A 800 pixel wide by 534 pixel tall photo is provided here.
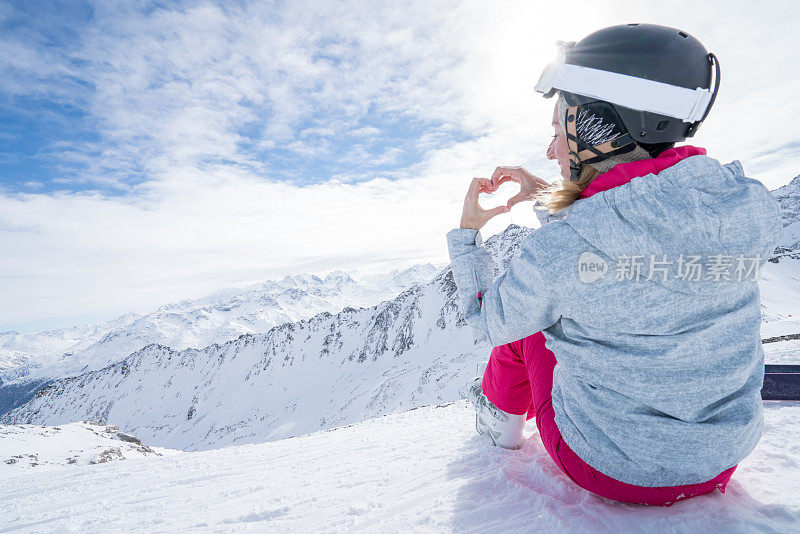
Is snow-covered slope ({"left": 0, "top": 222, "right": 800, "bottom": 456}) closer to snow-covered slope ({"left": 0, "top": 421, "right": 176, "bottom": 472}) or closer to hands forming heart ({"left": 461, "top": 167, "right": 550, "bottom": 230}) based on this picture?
snow-covered slope ({"left": 0, "top": 421, "right": 176, "bottom": 472})

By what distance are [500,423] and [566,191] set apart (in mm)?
2072

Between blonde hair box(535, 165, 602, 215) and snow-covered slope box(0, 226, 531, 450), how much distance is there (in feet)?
169

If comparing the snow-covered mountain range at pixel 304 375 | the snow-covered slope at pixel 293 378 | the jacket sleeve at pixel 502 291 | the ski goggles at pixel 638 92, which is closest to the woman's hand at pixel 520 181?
the jacket sleeve at pixel 502 291

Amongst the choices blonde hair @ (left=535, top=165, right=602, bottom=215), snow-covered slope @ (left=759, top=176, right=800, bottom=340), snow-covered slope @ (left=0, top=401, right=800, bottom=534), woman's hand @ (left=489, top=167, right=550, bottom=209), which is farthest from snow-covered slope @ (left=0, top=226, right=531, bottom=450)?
blonde hair @ (left=535, top=165, right=602, bottom=215)

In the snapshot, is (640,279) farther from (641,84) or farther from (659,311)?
(641,84)

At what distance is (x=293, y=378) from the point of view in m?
133

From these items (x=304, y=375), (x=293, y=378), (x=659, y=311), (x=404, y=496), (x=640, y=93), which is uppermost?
(x=640, y=93)

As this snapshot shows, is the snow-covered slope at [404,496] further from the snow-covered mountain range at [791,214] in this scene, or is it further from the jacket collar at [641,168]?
the snow-covered mountain range at [791,214]

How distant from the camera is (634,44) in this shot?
191 cm

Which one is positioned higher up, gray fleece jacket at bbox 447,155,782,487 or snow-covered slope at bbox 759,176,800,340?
gray fleece jacket at bbox 447,155,782,487

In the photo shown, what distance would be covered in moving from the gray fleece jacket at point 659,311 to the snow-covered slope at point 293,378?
169 feet

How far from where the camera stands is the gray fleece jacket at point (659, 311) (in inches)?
57.3

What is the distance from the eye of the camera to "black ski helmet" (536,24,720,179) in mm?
1812

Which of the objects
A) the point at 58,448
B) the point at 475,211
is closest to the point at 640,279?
the point at 475,211
